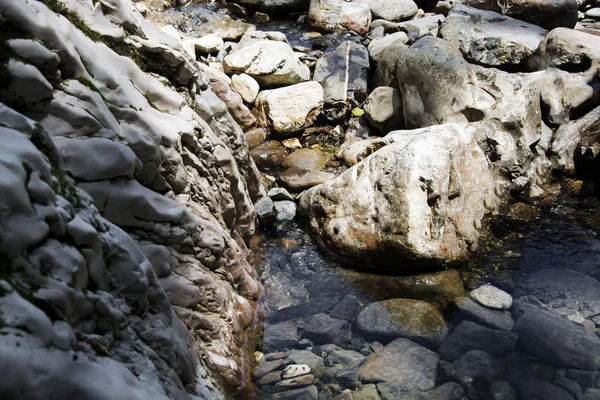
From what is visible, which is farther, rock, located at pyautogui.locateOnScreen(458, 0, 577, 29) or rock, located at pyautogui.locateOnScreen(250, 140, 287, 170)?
rock, located at pyautogui.locateOnScreen(458, 0, 577, 29)

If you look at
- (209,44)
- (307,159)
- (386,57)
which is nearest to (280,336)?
(307,159)

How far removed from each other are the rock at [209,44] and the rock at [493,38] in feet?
12.6

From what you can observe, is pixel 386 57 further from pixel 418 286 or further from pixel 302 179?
pixel 418 286

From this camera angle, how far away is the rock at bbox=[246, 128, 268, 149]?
729 cm

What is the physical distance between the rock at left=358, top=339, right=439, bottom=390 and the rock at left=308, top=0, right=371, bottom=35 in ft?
26.6

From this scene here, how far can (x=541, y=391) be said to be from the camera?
3557 millimetres

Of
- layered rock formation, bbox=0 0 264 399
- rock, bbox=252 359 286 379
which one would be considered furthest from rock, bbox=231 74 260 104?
rock, bbox=252 359 286 379

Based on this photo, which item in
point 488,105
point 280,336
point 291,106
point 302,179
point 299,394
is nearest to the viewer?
point 299,394

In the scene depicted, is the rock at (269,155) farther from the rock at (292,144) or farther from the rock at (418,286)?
the rock at (418,286)

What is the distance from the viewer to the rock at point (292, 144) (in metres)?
7.56

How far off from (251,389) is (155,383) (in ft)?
4.85

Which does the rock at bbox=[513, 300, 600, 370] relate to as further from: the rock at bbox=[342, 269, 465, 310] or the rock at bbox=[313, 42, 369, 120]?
the rock at bbox=[313, 42, 369, 120]

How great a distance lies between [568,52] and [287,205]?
465cm

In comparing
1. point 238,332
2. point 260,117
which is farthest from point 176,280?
point 260,117
